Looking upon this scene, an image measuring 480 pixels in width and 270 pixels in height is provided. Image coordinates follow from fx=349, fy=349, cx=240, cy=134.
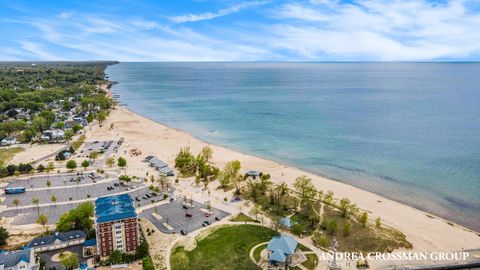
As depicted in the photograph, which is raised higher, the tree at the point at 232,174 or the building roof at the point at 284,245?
the tree at the point at 232,174

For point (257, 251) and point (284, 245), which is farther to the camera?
point (257, 251)

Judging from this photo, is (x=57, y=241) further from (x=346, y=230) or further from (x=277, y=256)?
(x=346, y=230)

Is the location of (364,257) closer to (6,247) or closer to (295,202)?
(295,202)

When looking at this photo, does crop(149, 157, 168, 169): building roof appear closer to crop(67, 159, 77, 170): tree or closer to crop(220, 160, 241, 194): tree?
crop(67, 159, 77, 170): tree

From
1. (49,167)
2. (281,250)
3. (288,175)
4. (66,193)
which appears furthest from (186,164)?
(281,250)

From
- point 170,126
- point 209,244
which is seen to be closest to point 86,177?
point 209,244

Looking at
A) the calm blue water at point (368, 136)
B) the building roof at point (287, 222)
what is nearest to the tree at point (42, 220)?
the building roof at point (287, 222)

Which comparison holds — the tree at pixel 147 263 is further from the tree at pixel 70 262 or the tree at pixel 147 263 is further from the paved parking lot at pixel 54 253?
the paved parking lot at pixel 54 253

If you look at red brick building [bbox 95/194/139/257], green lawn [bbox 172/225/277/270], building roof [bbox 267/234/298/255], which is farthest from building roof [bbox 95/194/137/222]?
building roof [bbox 267/234/298/255]
